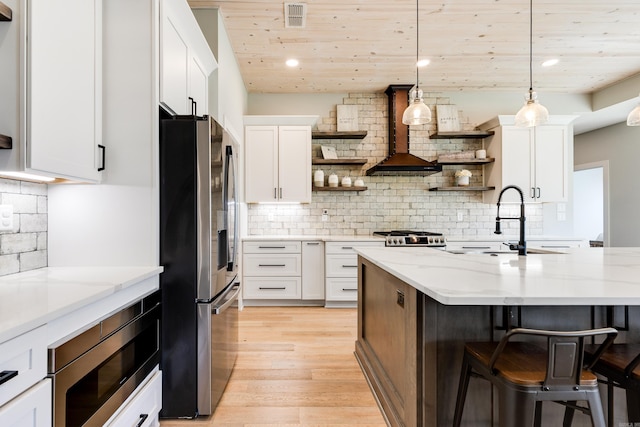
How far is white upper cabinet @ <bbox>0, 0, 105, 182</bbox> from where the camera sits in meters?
1.21

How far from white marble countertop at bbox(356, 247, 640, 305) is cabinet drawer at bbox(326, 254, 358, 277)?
6.46ft

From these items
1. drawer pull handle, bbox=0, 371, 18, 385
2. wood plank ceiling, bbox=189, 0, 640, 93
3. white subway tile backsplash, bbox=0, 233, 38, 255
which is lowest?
drawer pull handle, bbox=0, 371, 18, 385

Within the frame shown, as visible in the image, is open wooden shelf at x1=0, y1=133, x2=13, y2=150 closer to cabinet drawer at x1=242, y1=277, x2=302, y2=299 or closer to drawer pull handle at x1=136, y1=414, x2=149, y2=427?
drawer pull handle at x1=136, y1=414, x2=149, y2=427

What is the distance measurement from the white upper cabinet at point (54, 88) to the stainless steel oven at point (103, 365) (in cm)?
67

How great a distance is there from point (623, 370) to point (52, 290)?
2.13m

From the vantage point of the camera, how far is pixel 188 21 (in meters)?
2.20

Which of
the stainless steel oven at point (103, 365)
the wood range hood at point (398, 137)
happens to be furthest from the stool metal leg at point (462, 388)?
the wood range hood at point (398, 137)

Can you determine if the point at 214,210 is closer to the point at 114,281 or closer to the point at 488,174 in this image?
the point at 114,281

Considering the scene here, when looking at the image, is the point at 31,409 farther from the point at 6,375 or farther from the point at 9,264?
the point at 9,264

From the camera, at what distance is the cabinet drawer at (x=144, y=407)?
53.4 inches

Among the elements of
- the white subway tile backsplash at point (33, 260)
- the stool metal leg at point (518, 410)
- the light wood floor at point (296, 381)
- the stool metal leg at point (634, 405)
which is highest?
the white subway tile backsplash at point (33, 260)

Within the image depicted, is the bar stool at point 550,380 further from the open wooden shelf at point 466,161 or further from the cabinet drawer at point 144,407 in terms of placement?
the open wooden shelf at point 466,161

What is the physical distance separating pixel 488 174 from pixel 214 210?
13.4 feet

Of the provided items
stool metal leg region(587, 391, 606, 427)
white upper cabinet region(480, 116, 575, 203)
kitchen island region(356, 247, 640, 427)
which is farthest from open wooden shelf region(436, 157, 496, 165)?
stool metal leg region(587, 391, 606, 427)
